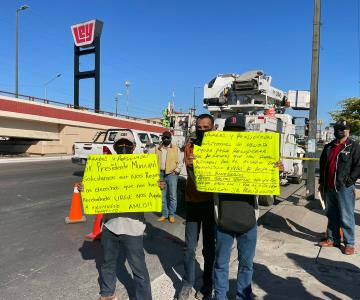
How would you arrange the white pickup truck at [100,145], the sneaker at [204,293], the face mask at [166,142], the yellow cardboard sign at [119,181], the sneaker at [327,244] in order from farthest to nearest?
the white pickup truck at [100,145]
the face mask at [166,142]
the sneaker at [327,244]
the sneaker at [204,293]
the yellow cardboard sign at [119,181]

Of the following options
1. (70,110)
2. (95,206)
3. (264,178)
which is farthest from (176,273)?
(70,110)

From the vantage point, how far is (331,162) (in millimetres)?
5719

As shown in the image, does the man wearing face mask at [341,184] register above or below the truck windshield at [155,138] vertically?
below

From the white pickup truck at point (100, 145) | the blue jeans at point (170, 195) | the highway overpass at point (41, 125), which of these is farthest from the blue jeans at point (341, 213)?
the highway overpass at point (41, 125)

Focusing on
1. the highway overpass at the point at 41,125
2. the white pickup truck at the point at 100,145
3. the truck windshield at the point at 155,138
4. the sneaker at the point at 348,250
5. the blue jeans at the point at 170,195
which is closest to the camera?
the sneaker at the point at 348,250

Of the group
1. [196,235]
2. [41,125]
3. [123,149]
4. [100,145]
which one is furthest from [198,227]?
[41,125]

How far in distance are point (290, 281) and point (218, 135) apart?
6.85 feet

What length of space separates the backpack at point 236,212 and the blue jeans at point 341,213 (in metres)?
2.71

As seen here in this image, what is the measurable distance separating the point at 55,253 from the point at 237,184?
333 cm

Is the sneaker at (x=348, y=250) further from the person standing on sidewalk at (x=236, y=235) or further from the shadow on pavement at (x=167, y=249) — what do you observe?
the person standing on sidewalk at (x=236, y=235)

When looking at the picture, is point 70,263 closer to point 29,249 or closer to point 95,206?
point 29,249

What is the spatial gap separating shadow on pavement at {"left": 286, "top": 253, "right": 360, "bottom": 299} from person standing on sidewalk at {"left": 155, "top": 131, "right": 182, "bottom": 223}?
2852mm

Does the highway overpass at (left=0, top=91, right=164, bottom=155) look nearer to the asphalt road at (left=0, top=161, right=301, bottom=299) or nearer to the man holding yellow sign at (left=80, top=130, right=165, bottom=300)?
the asphalt road at (left=0, top=161, right=301, bottom=299)

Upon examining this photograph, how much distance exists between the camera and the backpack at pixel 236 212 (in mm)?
3328
